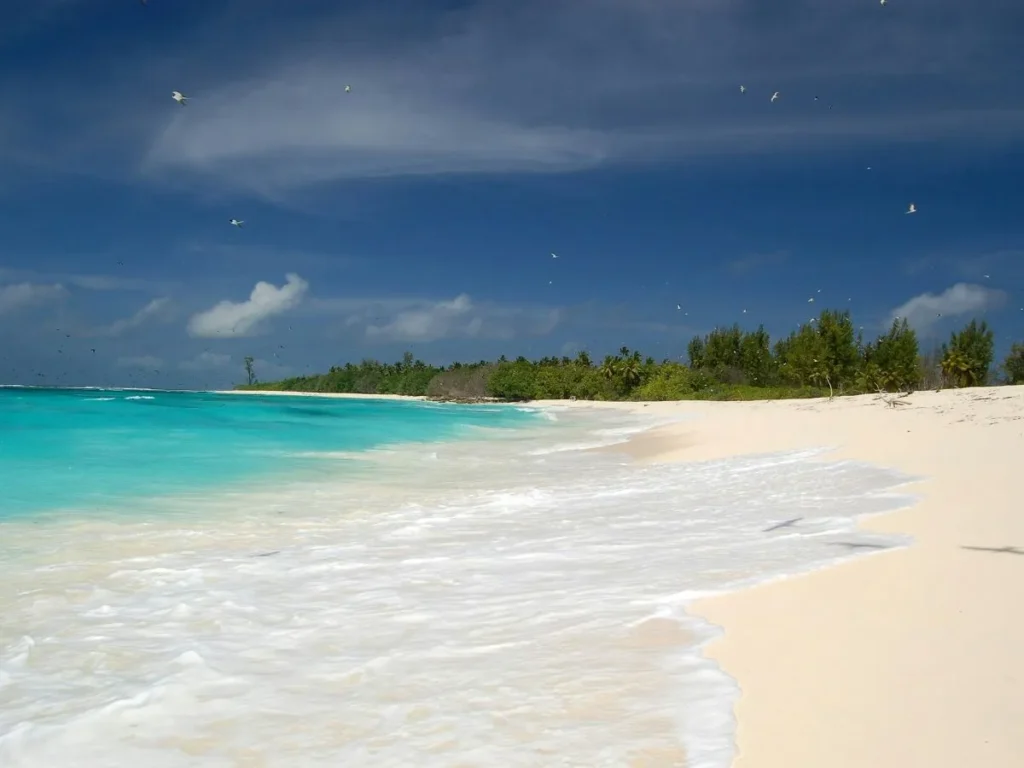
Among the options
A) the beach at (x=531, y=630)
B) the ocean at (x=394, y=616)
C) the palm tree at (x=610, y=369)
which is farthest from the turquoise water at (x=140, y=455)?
the palm tree at (x=610, y=369)

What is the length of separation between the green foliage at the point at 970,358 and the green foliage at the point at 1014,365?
132 centimetres

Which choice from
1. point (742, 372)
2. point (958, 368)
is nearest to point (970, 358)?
point (958, 368)

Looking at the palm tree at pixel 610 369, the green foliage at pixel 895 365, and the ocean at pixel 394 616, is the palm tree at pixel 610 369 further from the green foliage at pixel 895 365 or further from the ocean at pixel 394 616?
the ocean at pixel 394 616

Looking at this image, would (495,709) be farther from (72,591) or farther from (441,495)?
(441,495)

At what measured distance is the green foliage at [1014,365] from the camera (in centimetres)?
5928

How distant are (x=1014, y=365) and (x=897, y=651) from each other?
68493 millimetres

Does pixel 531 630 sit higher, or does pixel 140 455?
pixel 140 455

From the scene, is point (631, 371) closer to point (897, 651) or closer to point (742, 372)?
point (742, 372)

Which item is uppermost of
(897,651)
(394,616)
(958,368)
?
(958,368)

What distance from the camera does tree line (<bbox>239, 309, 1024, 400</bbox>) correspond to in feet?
204

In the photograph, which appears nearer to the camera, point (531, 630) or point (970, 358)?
point (531, 630)

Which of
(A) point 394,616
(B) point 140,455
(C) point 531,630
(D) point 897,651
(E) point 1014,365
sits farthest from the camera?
(E) point 1014,365

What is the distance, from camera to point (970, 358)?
6200 cm

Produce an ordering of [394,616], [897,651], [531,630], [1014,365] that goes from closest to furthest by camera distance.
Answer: [897,651]
[531,630]
[394,616]
[1014,365]
